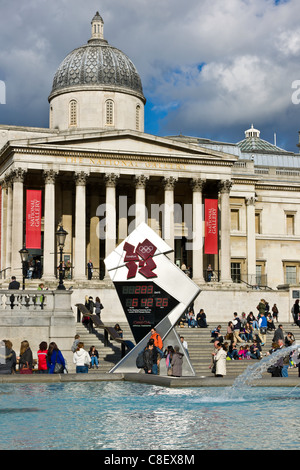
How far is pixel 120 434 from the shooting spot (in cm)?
1444

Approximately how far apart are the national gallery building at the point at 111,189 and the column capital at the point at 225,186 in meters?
0.07

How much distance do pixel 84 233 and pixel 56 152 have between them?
17.5 feet

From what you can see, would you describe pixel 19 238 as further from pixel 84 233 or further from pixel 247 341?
pixel 247 341

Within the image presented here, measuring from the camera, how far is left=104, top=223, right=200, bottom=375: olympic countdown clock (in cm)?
2816

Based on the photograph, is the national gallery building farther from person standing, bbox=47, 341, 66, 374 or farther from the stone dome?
person standing, bbox=47, 341, 66, 374

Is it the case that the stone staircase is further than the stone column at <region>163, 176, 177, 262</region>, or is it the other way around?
the stone column at <region>163, 176, 177, 262</region>

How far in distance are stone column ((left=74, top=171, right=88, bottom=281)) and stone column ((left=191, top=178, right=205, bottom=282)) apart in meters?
7.43

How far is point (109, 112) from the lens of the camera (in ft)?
188

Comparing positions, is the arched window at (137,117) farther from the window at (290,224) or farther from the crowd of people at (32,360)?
the crowd of people at (32,360)

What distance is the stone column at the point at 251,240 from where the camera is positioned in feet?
198

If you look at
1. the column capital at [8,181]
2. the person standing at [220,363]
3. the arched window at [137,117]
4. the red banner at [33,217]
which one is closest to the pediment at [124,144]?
the column capital at [8,181]

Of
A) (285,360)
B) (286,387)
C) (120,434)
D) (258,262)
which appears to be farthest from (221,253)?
(120,434)

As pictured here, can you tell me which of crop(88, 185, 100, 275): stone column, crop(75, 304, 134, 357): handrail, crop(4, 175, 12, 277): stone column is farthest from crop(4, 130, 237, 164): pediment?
crop(75, 304, 134, 357): handrail

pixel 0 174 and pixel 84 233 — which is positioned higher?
pixel 0 174
